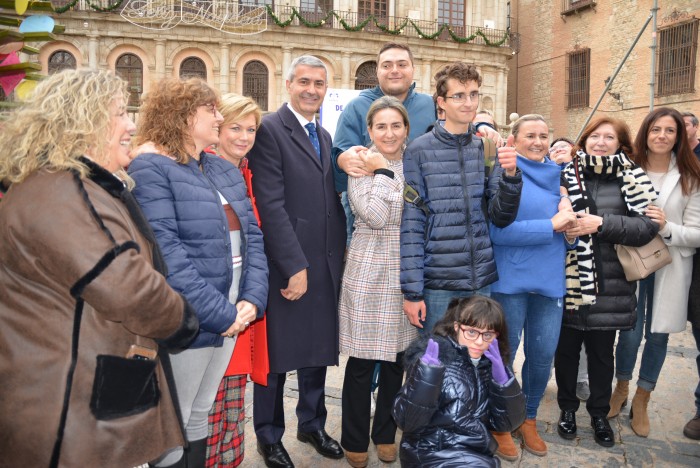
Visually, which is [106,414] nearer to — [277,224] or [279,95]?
[277,224]

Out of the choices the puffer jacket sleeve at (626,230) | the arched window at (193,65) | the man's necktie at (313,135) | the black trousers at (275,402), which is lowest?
the black trousers at (275,402)

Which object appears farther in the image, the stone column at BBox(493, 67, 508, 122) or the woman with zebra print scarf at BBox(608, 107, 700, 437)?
the stone column at BBox(493, 67, 508, 122)

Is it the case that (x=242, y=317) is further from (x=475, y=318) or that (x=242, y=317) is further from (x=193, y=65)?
(x=193, y=65)

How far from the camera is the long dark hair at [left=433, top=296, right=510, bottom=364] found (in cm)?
284

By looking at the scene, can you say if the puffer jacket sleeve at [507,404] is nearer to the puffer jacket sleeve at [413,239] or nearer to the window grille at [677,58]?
the puffer jacket sleeve at [413,239]

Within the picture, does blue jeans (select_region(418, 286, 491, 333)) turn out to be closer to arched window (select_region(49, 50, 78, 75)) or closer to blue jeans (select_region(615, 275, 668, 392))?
blue jeans (select_region(615, 275, 668, 392))

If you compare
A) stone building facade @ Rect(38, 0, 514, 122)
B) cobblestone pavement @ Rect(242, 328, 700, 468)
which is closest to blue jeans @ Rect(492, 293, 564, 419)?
cobblestone pavement @ Rect(242, 328, 700, 468)

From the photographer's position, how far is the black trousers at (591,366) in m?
3.73

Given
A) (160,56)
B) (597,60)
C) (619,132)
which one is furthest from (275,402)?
(597,60)

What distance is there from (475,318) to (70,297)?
191 cm

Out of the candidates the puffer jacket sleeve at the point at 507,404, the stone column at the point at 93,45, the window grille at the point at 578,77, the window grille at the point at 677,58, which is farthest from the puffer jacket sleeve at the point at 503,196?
the stone column at the point at 93,45

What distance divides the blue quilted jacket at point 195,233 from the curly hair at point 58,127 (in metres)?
0.45

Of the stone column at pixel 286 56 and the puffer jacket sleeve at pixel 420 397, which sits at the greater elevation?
the stone column at pixel 286 56

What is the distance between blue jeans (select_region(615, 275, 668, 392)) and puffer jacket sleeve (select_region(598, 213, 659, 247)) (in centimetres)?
73
